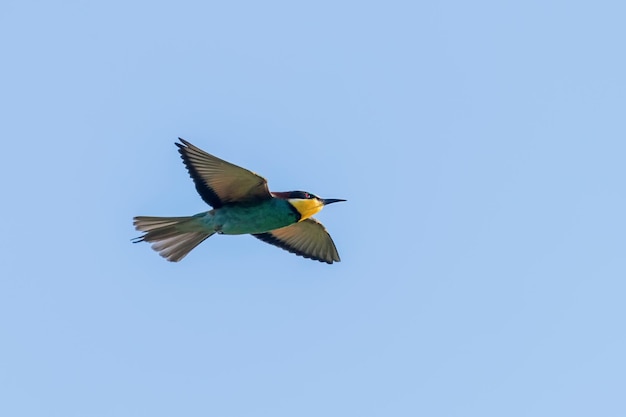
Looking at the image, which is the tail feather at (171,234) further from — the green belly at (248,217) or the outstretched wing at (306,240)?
the outstretched wing at (306,240)

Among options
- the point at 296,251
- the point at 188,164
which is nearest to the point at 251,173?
the point at 188,164

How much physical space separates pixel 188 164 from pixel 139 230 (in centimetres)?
65

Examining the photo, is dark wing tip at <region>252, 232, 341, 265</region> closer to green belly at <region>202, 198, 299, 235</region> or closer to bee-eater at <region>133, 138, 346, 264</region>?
bee-eater at <region>133, 138, 346, 264</region>

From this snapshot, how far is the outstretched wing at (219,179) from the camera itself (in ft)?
33.5

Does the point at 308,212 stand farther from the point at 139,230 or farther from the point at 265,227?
the point at 139,230

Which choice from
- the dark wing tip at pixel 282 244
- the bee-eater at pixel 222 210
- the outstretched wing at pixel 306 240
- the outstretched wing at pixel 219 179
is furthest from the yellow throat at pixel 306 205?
the dark wing tip at pixel 282 244

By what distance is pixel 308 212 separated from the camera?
35.5ft

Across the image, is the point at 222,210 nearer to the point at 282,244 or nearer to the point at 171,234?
the point at 171,234

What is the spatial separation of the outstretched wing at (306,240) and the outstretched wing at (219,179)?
103 centimetres

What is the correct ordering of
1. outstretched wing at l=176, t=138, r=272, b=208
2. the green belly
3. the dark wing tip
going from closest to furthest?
outstretched wing at l=176, t=138, r=272, b=208 < the green belly < the dark wing tip

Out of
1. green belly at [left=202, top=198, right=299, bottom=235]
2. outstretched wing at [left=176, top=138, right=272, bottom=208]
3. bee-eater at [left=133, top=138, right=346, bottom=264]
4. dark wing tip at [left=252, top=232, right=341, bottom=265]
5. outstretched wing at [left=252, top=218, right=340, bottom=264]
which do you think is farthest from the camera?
dark wing tip at [left=252, top=232, right=341, bottom=265]

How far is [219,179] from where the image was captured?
10414 millimetres

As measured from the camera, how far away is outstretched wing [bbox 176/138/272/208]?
10.2 meters

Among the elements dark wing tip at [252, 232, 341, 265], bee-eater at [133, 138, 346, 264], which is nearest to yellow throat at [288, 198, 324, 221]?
bee-eater at [133, 138, 346, 264]
